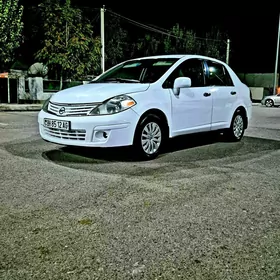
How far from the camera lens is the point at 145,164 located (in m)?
5.36

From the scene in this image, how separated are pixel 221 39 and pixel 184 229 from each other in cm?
3764

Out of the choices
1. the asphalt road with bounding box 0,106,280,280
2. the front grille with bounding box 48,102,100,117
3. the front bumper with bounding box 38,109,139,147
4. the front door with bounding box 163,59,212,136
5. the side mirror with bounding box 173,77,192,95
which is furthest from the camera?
the front door with bounding box 163,59,212,136

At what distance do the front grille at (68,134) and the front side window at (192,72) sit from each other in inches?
70.5

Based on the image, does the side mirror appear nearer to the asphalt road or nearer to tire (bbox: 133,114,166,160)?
tire (bbox: 133,114,166,160)

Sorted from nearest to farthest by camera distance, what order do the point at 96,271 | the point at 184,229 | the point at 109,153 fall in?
1. the point at 96,271
2. the point at 184,229
3. the point at 109,153

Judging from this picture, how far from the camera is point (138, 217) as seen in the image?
10.8 feet

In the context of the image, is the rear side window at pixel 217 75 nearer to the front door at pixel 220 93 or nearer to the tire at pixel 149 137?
the front door at pixel 220 93

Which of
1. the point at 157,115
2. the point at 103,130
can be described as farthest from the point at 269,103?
the point at 103,130

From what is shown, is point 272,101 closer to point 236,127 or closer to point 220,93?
point 236,127

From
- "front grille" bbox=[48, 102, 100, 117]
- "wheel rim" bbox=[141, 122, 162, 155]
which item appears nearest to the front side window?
"wheel rim" bbox=[141, 122, 162, 155]

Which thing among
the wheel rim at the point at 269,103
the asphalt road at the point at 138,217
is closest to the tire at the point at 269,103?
the wheel rim at the point at 269,103

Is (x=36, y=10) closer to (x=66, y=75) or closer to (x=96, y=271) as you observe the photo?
(x=66, y=75)

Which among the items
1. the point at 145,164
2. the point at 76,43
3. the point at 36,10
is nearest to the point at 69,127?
the point at 145,164

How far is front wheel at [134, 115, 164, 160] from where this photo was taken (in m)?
5.41
